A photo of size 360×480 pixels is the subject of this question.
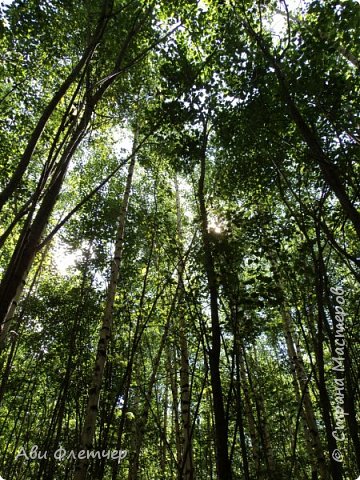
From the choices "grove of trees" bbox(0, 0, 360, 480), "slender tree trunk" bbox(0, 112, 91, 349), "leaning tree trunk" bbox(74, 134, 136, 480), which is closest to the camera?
"slender tree trunk" bbox(0, 112, 91, 349)

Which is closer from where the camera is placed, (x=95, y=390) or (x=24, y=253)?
(x=24, y=253)

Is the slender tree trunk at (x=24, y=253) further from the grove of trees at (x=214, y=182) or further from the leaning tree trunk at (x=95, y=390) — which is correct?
the leaning tree trunk at (x=95, y=390)

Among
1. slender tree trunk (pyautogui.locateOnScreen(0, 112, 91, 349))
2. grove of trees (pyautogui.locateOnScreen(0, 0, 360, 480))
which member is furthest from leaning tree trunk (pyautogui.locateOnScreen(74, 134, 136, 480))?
slender tree trunk (pyautogui.locateOnScreen(0, 112, 91, 349))

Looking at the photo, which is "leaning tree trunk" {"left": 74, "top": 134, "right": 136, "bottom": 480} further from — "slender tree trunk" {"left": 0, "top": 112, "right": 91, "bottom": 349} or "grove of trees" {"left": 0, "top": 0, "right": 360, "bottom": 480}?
"slender tree trunk" {"left": 0, "top": 112, "right": 91, "bottom": 349}

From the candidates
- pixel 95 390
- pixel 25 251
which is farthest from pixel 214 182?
pixel 25 251

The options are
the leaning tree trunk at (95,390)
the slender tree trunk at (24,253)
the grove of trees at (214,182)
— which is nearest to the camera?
the slender tree trunk at (24,253)

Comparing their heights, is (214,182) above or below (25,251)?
above

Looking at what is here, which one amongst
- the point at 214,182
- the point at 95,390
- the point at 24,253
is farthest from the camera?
the point at 214,182

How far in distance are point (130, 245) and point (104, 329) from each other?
5.41m

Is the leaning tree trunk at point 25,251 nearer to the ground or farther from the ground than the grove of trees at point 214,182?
nearer to the ground

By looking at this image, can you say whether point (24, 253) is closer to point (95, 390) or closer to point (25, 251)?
point (25, 251)

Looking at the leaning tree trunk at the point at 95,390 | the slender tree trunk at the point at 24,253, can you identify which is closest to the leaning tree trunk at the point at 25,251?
the slender tree trunk at the point at 24,253

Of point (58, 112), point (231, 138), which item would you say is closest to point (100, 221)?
point (58, 112)

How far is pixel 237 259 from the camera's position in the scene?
15.1ft
